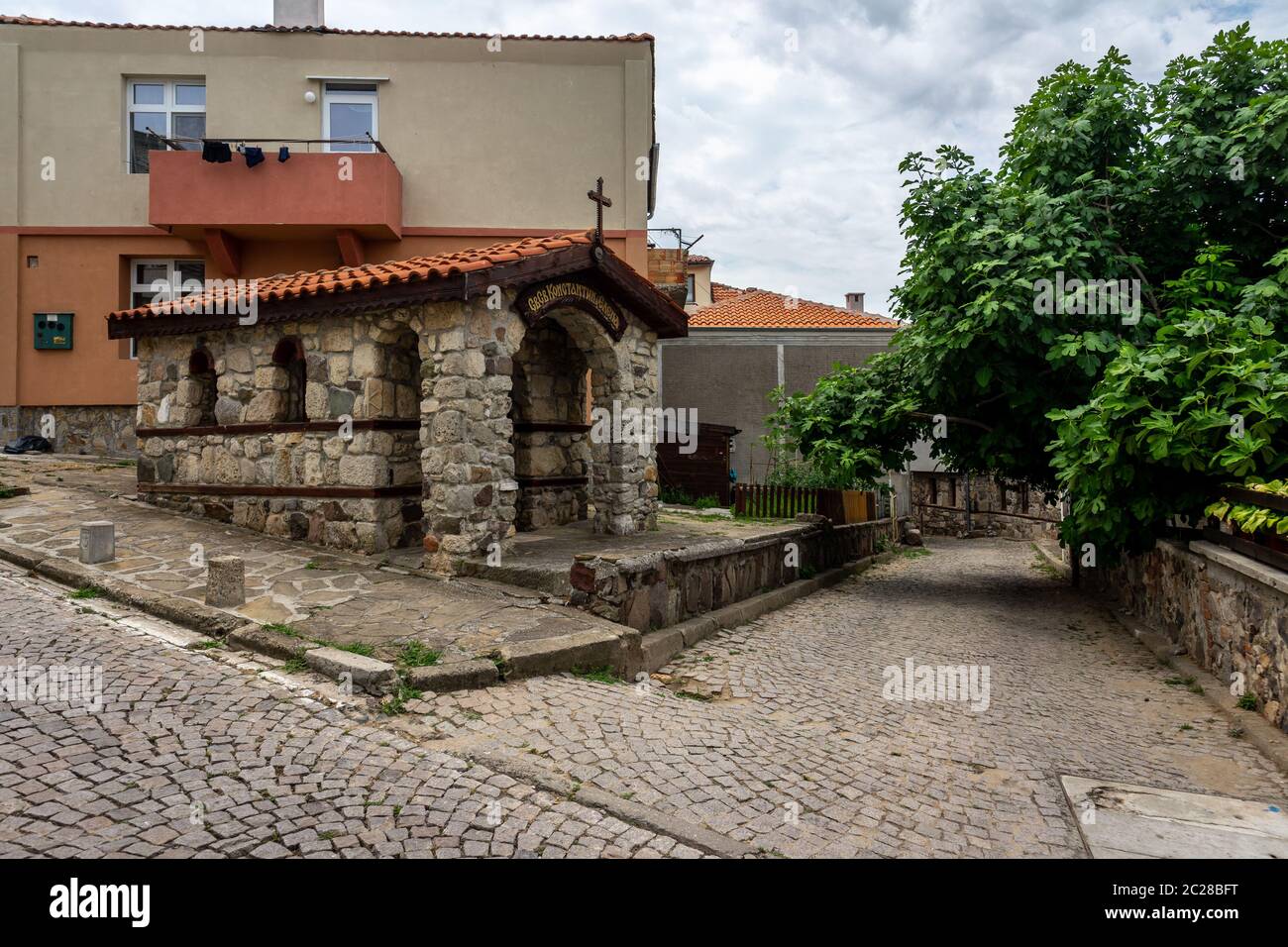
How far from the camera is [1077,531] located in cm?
788

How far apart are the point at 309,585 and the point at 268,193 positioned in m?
9.32

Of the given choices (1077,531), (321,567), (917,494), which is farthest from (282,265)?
(917,494)

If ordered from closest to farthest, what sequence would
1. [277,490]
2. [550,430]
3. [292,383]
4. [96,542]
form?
[96,542], [277,490], [292,383], [550,430]

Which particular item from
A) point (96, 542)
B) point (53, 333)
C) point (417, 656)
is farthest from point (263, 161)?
point (417, 656)

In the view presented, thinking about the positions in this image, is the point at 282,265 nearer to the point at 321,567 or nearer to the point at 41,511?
the point at 41,511

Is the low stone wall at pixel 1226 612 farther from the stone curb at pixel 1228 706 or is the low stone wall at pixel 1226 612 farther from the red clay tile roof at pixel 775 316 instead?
the red clay tile roof at pixel 775 316

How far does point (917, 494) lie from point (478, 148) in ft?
67.3

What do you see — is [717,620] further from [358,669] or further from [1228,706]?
[1228,706]

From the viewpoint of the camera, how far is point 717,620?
735 cm

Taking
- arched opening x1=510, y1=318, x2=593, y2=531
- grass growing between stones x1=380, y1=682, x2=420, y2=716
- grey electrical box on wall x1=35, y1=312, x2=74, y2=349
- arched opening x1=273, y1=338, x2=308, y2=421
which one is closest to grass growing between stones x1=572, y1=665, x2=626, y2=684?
grass growing between stones x1=380, y1=682, x2=420, y2=716

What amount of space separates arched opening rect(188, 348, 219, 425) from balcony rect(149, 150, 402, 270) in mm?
4734

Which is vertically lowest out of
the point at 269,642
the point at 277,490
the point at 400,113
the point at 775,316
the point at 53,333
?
the point at 269,642

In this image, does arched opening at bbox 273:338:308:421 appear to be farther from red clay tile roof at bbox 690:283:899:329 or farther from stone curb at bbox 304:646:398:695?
red clay tile roof at bbox 690:283:899:329

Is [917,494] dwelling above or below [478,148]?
below
